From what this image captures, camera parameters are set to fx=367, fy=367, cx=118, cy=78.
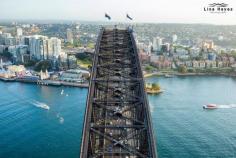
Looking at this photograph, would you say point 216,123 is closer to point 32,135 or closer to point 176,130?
point 176,130

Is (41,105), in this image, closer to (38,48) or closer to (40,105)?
(40,105)

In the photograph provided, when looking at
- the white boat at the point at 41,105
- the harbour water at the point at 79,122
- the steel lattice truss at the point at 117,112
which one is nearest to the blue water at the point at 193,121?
the harbour water at the point at 79,122

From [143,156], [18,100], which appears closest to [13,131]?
[18,100]

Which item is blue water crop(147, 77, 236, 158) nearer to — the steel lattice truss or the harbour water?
the harbour water

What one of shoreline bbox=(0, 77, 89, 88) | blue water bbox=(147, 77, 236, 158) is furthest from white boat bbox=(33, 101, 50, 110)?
shoreline bbox=(0, 77, 89, 88)

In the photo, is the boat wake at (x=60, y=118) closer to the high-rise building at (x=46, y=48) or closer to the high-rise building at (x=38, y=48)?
the high-rise building at (x=46, y=48)

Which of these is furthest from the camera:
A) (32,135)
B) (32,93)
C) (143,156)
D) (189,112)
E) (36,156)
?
(32,93)

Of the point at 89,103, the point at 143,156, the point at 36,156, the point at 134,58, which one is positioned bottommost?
the point at 36,156
